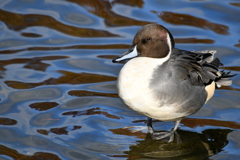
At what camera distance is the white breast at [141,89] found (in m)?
3.52

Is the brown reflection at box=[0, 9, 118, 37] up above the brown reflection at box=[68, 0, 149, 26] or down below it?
below

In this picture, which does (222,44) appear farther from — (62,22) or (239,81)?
(62,22)

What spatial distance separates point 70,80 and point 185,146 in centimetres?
190

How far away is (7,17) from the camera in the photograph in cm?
678

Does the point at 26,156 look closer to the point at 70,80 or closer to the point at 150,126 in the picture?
the point at 150,126

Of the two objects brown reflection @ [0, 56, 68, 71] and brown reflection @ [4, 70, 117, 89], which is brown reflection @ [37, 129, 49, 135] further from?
brown reflection @ [0, 56, 68, 71]

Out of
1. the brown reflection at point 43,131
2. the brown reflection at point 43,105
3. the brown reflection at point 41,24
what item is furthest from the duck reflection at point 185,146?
the brown reflection at point 41,24

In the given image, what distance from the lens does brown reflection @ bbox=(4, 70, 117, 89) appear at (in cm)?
496

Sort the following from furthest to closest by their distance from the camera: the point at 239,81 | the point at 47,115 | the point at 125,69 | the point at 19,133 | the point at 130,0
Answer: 1. the point at 130,0
2. the point at 239,81
3. the point at 47,115
4. the point at 19,133
5. the point at 125,69

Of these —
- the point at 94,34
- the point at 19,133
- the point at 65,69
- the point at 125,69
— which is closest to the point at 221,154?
the point at 125,69

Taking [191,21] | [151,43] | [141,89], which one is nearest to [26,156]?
[141,89]

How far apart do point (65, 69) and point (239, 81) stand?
89.1 inches

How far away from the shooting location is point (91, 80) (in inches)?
204

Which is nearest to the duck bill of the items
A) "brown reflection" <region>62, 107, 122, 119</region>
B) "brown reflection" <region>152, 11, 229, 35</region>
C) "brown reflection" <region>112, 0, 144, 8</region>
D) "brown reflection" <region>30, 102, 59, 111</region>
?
"brown reflection" <region>62, 107, 122, 119</region>
